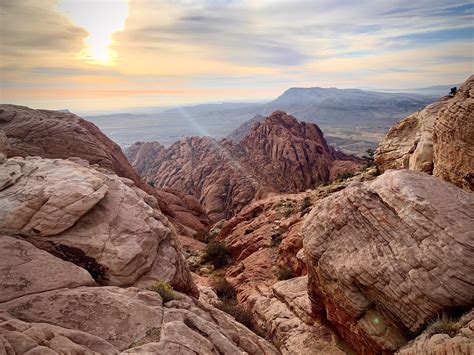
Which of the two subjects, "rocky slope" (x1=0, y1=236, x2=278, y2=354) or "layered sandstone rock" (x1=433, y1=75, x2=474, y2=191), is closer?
"rocky slope" (x1=0, y1=236, x2=278, y2=354)

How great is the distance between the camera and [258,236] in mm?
37656

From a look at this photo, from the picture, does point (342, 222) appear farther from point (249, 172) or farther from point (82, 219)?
point (249, 172)

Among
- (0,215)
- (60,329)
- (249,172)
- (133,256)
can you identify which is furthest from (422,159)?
(249,172)

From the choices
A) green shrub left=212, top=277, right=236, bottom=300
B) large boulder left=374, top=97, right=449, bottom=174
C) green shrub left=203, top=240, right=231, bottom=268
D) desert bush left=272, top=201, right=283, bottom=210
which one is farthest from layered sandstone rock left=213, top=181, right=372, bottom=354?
large boulder left=374, top=97, right=449, bottom=174

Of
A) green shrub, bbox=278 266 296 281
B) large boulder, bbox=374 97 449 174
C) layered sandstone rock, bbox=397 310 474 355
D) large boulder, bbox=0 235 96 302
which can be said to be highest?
large boulder, bbox=374 97 449 174

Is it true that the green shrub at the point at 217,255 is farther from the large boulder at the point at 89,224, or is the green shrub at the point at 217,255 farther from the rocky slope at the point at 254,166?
the rocky slope at the point at 254,166

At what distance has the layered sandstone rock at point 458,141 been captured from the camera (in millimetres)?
15516

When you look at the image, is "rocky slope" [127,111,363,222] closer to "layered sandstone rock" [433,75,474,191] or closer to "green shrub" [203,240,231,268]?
"green shrub" [203,240,231,268]

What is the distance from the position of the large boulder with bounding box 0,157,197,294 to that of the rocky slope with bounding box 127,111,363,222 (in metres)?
61.9

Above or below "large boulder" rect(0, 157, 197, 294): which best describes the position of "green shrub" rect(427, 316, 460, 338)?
below

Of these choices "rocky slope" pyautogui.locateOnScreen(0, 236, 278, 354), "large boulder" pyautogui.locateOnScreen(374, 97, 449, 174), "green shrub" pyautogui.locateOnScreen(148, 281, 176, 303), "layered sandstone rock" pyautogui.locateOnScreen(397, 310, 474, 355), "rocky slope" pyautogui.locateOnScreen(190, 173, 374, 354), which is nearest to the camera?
"rocky slope" pyautogui.locateOnScreen(0, 236, 278, 354)

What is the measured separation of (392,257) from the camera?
41.0ft

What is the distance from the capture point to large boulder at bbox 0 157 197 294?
507 inches

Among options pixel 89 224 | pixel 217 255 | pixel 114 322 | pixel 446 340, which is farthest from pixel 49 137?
pixel 446 340
